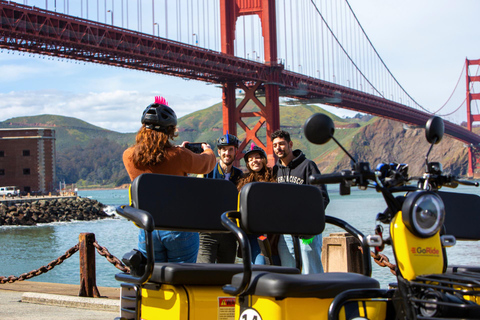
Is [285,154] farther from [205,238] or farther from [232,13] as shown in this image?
[232,13]

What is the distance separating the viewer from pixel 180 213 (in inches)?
120

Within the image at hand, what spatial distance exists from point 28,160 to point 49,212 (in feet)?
70.5

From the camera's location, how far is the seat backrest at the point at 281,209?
2713 mm

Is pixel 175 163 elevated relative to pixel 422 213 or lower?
elevated

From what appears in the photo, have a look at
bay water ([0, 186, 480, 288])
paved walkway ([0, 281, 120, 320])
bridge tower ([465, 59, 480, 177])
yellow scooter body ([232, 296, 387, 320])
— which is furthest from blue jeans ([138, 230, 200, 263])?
bridge tower ([465, 59, 480, 177])

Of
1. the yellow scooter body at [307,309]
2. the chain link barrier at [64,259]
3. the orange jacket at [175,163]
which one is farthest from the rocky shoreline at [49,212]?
the yellow scooter body at [307,309]

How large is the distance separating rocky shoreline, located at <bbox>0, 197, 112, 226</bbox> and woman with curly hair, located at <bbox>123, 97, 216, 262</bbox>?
3357 cm

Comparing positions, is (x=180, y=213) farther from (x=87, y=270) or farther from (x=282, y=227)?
(x=87, y=270)

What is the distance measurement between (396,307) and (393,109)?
1656 inches

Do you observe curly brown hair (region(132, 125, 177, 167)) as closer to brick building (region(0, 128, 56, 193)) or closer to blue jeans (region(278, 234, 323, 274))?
blue jeans (region(278, 234, 323, 274))

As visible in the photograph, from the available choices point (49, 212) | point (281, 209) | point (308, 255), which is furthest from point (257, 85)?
point (281, 209)

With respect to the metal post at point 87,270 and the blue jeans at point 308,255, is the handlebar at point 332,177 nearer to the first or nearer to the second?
the blue jeans at point 308,255

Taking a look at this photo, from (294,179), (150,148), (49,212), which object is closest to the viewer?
(150,148)

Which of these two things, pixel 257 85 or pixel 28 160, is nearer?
pixel 257 85
